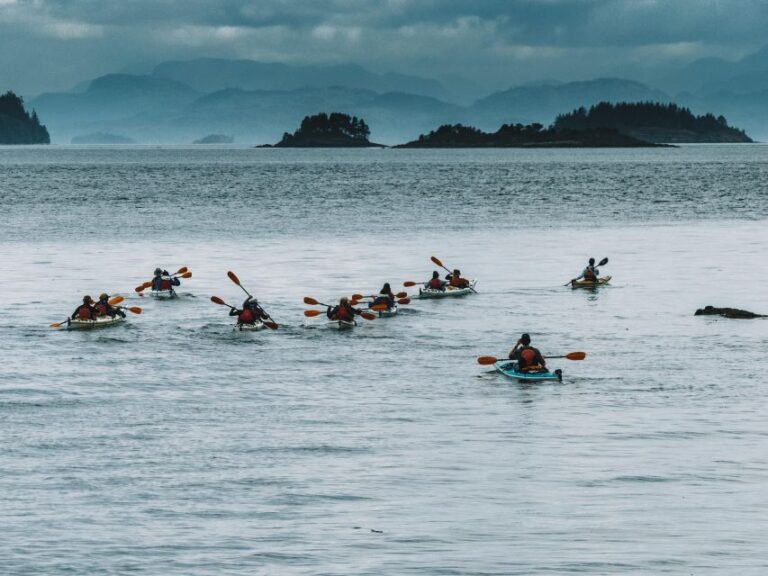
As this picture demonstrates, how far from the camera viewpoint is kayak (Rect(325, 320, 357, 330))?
55781mm

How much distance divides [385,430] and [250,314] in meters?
18.3

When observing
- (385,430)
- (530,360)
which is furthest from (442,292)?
(385,430)

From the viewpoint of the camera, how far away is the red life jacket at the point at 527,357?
44031 mm

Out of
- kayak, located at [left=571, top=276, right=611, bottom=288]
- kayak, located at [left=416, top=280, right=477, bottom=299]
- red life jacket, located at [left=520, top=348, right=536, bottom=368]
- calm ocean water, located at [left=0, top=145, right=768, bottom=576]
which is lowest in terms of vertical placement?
calm ocean water, located at [left=0, top=145, right=768, bottom=576]

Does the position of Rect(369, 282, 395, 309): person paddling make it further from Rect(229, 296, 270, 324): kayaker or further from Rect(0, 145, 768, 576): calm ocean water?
Rect(229, 296, 270, 324): kayaker

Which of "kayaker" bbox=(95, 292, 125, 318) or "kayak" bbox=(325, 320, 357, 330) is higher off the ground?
"kayaker" bbox=(95, 292, 125, 318)

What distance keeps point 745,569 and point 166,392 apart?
2250cm

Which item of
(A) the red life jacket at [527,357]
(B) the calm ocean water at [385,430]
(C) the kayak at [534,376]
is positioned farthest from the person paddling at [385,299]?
(A) the red life jacket at [527,357]

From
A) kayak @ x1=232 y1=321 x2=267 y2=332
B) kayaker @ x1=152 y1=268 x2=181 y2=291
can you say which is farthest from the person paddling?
kayaker @ x1=152 y1=268 x2=181 y2=291

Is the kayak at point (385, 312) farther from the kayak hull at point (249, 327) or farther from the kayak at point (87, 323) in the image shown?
the kayak at point (87, 323)

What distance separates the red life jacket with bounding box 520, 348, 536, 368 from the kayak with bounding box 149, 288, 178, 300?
2661cm

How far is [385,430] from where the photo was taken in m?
37.1

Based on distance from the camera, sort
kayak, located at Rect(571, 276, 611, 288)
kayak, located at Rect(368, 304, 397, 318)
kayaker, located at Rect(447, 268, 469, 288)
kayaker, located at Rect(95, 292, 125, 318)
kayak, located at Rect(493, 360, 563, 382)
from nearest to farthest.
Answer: kayak, located at Rect(493, 360, 563, 382) < kayaker, located at Rect(95, 292, 125, 318) < kayak, located at Rect(368, 304, 397, 318) < kayaker, located at Rect(447, 268, 469, 288) < kayak, located at Rect(571, 276, 611, 288)

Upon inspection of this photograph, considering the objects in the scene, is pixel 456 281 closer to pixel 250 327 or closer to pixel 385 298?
pixel 385 298
